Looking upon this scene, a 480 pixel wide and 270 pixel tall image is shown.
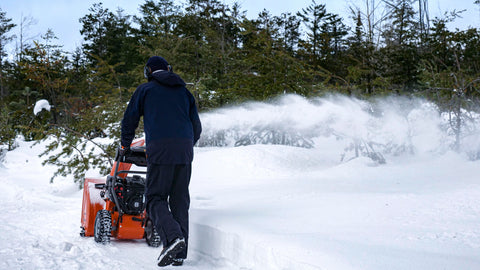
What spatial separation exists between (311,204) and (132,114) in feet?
7.23

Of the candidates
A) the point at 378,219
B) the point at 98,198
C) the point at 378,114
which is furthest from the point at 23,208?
the point at 378,114

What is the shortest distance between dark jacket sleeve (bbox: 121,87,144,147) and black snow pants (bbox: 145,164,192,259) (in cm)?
48

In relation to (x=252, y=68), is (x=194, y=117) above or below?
below

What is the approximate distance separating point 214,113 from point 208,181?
3.81 m

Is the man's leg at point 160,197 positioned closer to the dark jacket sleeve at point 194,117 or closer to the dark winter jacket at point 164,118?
the dark winter jacket at point 164,118

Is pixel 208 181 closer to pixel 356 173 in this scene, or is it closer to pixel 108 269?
pixel 356 173

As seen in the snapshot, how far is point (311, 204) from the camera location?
4465mm

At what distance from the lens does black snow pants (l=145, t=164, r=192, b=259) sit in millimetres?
3227

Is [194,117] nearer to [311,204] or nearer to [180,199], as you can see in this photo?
[180,199]

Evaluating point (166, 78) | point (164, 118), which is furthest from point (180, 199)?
point (166, 78)

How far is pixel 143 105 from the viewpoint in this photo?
3.43 meters

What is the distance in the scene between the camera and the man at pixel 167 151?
10.6 ft

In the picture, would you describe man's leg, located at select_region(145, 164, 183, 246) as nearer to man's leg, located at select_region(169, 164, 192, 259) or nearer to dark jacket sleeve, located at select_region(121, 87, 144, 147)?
man's leg, located at select_region(169, 164, 192, 259)

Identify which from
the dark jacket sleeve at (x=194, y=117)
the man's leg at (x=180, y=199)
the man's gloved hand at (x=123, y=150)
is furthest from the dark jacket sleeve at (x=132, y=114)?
the man's leg at (x=180, y=199)
